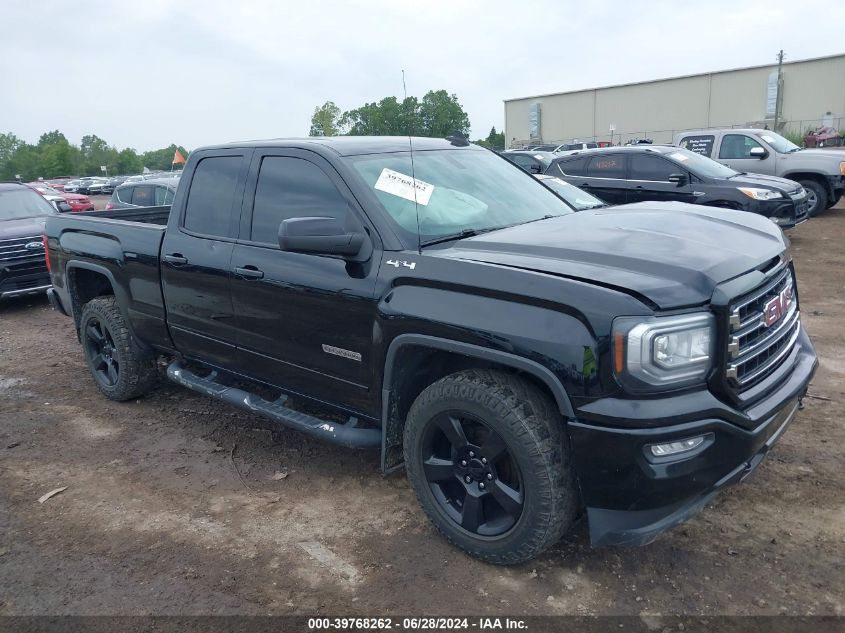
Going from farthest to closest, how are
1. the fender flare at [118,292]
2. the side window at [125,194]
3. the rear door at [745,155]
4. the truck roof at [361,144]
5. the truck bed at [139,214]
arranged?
the rear door at [745,155]
the side window at [125,194]
the truck bed at [139,214]
the fender flare at [118,292]
the truck roof at [361,144]

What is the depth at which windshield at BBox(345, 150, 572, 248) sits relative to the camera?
3406mm

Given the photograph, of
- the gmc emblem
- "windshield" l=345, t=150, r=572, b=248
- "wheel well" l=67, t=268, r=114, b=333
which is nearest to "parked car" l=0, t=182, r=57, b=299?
"wheel well" l=67, t=268, r=114, b=333

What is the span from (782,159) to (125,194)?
11666 mm

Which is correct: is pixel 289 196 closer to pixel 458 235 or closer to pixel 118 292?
pixel 458 235

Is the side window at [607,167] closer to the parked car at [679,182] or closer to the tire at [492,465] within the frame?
the parked car at [679,182]

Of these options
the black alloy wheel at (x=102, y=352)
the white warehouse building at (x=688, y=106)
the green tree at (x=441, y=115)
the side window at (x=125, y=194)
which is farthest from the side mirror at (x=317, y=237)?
the white warehouse building at (x=688, y=106)

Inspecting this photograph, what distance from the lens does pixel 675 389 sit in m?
2.51

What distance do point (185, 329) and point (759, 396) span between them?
11.1ft

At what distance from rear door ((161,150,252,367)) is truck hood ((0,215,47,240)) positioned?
5639 mm

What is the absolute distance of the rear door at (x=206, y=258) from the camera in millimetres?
4047

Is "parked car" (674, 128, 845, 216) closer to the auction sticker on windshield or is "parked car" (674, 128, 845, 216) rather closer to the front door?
the auction sticker on windshield

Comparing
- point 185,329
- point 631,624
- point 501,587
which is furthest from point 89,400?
point 631,624

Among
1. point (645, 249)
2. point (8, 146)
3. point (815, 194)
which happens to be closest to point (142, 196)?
point (645, 249)

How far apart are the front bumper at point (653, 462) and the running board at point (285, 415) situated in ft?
4.02
